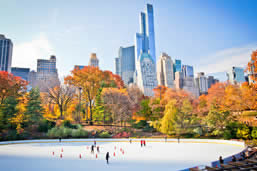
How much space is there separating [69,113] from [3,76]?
68.2 feet

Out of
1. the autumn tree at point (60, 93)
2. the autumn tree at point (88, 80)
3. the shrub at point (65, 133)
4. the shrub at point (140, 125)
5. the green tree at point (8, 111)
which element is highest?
the autumn tree at point (88, 80)

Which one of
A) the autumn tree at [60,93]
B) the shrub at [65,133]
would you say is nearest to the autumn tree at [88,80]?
the autumn tree at [60,93]

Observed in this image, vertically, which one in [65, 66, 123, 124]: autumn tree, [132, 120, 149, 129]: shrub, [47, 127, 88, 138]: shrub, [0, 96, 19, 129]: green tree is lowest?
[47, 127, 88, 138]: shrub

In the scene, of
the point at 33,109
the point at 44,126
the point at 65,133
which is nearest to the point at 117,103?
the point at 65,133

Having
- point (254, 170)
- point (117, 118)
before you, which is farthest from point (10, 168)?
point (117, 118)

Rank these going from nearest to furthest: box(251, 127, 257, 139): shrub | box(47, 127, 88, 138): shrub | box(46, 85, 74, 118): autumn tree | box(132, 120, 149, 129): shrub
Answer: box(251, 127, 257, 139): shrub < box(47, 127, 88, 138): shrub < box(132, 120, 149, 129): shrub < box(46, 85, 74, 118): autumn tree

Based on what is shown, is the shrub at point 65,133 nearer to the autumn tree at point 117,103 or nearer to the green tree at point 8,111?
the green tree at point 8,111

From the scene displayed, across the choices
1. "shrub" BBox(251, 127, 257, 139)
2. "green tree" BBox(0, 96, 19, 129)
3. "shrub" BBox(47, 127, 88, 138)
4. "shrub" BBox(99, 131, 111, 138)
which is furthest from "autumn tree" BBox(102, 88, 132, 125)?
"shrub" BBox(251, 127, 257, 139)

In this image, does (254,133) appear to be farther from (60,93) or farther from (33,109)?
(60,93)

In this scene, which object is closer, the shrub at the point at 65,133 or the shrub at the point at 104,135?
the shrub at the point at 65,133

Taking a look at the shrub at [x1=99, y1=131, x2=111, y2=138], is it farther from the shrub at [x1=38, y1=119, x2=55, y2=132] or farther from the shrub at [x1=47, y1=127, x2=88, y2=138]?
the shrub at [x1=38, y1=119, x2=55, y2=132]

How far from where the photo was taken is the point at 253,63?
71.1 ft

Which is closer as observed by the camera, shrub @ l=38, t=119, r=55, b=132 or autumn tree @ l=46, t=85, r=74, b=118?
shrub @ l=38, t=119, r=55, b=132

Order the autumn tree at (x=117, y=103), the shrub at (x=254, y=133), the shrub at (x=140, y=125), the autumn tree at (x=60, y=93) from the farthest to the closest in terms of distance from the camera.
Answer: the autumn tree at (x=60, y=93)
the shrub at (x=140, y=125)
the autumn tree at (x=117, y=103)
the shrub at (x=254, y=133)
